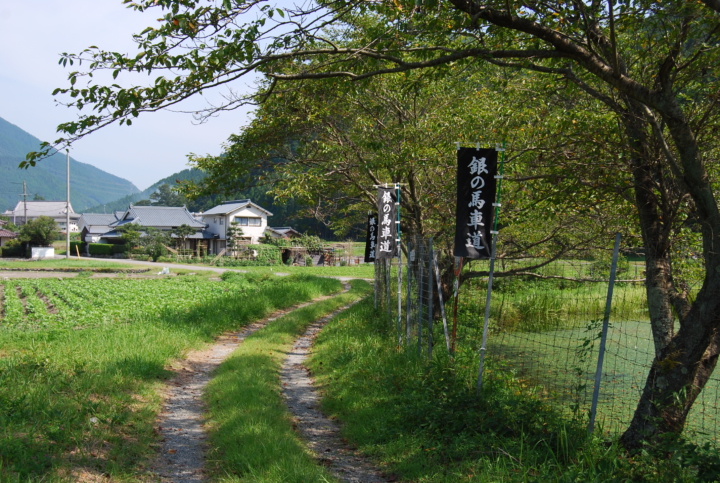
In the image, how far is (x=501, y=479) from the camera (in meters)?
4.10

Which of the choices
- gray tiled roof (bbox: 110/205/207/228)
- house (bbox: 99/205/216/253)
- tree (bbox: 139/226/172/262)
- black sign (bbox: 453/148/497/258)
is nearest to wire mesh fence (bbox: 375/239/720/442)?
black sign (bbox: 453/148/497/258)

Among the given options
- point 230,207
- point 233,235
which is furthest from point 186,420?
point 230,207

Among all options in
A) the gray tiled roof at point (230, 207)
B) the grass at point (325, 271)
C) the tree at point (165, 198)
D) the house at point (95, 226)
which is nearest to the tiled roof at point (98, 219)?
the house at point (95, 226)

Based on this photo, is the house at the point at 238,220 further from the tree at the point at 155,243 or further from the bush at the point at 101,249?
the bush at the point at 101,249

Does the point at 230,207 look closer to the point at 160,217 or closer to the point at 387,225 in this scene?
the point at 160,217

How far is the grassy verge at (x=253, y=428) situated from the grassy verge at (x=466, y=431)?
857 mm

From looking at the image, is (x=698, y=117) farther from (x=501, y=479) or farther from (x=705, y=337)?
(x=501, y=479)

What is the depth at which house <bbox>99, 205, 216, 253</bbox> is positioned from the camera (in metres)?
54.5

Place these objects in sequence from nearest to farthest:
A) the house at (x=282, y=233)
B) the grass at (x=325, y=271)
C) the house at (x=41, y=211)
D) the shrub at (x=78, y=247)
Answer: the grass at (x=325, y=271) < the house at (x=282, y=233) < the shrub at (x=78, y=247) < the house at (x=41, y=211)

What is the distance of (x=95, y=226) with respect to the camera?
67688 millimetres

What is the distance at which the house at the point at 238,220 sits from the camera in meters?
53.3

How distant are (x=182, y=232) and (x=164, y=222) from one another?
8.61m

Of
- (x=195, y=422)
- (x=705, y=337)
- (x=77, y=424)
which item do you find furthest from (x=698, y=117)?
(x=77, y=424)

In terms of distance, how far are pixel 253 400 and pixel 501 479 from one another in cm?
357
